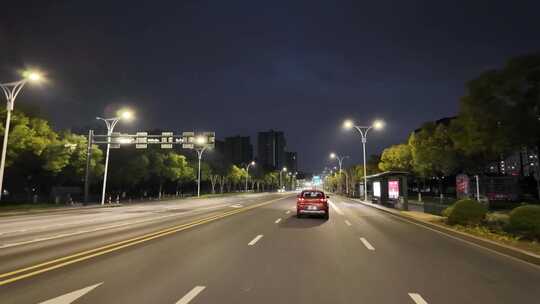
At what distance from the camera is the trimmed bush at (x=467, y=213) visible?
15.6 meters

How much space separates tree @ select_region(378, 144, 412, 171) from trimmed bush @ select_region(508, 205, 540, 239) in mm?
42075

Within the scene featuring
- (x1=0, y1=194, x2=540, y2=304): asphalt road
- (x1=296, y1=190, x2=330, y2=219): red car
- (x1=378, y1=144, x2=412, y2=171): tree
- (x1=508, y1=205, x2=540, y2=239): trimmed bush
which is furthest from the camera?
(x1=378, y1=144, x2=412, y2=171): tree

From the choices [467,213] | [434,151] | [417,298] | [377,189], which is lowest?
[417,298]

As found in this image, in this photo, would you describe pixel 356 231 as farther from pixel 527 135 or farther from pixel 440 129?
pixel 440 129

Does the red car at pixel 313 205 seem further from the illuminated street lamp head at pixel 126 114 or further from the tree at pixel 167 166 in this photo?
the tree at pixel 167 166

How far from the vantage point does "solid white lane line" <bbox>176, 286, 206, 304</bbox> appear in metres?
5.73

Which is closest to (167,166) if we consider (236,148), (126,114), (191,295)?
(126,114)

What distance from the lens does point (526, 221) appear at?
38.0 ft

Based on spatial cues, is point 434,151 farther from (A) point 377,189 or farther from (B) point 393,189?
(B) point 393,189

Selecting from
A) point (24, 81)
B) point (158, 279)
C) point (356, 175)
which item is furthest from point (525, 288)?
point (356, 175)

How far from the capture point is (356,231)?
15055mm

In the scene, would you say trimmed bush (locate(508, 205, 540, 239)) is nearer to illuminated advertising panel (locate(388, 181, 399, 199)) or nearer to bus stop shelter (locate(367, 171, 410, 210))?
bus stop shelter (locate(367, 171, 410, 210))

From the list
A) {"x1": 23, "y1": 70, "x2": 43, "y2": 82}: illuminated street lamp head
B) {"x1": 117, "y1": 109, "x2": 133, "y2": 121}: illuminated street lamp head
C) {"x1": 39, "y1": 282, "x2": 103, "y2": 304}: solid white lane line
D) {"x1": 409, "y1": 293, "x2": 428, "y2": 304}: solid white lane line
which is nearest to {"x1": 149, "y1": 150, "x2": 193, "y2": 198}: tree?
{"x1": 117, "y1": 109, "x2": 133, "y2": 121}: illuminated street lamp head

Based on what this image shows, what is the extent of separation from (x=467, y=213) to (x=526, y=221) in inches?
165
